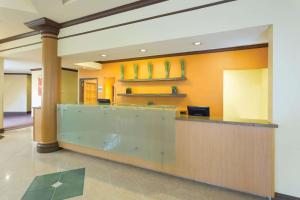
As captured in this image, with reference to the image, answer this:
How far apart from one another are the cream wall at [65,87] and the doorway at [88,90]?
153 centimetres

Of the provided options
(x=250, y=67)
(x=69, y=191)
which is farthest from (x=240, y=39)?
(x=69, y=191)

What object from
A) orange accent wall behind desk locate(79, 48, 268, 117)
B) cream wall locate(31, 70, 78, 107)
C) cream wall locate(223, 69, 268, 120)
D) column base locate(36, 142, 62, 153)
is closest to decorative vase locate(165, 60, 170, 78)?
orange accent wall behind desk locate(79, 48, 268, 117)

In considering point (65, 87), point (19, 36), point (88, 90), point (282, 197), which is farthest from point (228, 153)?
point (65, 87)

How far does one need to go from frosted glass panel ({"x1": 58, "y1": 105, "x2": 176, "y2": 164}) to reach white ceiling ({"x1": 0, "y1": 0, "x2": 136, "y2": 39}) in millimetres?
2036

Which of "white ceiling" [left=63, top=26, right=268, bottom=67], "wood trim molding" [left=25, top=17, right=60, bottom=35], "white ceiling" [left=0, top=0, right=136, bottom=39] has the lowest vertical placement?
"white ceiling" [left=63, top=26, right=268, bottom=67]

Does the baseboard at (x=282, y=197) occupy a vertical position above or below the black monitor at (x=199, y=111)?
below

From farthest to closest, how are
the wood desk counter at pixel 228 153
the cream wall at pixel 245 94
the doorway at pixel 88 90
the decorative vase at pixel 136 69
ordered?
the doorway at pixel 88 90 < the decorative vase at pixel 136 69 < the cream wall at pixel 245 94 < the wood desk counter at pixel 228 153

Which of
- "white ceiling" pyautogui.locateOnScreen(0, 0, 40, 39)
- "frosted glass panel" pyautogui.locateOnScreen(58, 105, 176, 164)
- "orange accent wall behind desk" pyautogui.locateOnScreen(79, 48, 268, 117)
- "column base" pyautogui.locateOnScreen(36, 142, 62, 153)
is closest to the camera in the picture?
"frosted glass panel" pyautogui.locateOnScreen(58, 105, 176, 164)

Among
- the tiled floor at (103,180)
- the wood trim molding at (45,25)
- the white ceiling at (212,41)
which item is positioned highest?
the wood trim molding at (45,25)

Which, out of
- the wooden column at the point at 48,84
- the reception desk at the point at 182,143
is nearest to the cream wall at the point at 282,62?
the reception desk at the point at 182,143

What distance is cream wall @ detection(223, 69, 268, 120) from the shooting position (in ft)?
17.2

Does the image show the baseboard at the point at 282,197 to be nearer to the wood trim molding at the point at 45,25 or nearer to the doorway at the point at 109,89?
the wood trim molding at the point at 45,25

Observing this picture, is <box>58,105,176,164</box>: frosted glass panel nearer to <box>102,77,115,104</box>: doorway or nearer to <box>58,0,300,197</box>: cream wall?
<box>58,0,300,197</box>: cream wall

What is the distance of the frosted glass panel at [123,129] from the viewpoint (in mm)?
2994
